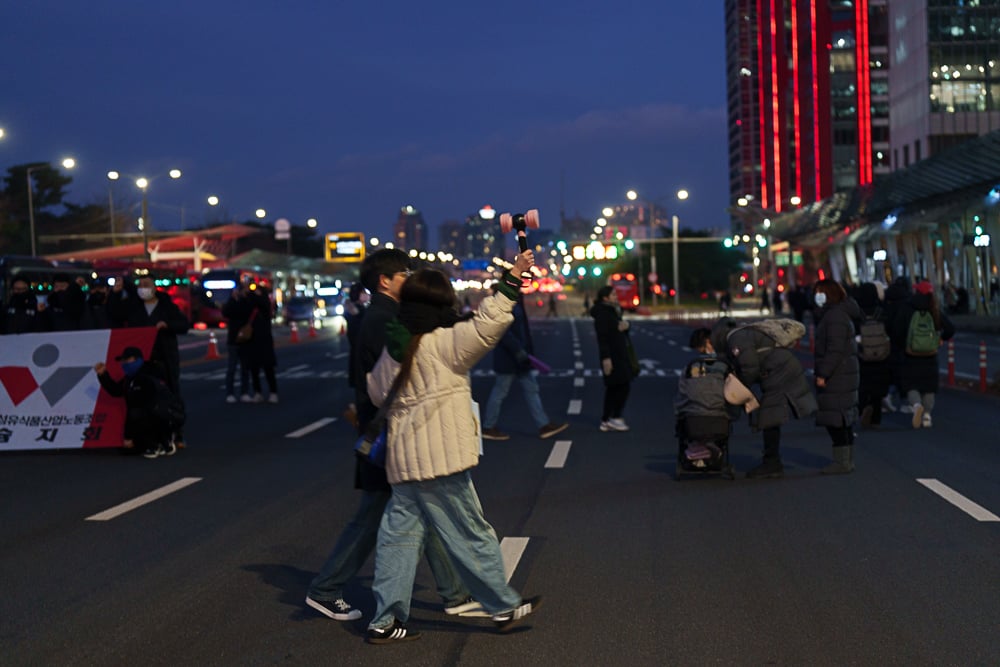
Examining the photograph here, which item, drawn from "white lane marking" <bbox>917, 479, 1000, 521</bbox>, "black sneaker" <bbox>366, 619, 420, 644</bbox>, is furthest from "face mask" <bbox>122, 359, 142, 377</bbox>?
"black sneaker" <bbox>366, 619, 420, 644</bbox>

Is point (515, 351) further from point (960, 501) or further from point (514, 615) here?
point (514, 615)

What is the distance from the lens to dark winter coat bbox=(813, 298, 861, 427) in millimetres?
11555

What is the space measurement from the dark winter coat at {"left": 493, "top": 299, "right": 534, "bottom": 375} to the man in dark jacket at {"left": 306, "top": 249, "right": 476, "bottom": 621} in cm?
848

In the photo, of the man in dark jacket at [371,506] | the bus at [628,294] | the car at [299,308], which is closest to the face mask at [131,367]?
the man in dark jacket at [371,506]

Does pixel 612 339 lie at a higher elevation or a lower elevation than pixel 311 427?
higher

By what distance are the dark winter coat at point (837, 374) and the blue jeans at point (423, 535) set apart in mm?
6252

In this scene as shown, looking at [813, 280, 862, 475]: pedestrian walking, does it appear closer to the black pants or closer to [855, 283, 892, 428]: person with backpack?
[855, 283, 892, 428]: person with backpack

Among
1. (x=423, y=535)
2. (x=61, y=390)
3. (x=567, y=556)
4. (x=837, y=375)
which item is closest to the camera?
(x=423, y=535)

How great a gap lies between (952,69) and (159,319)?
3137 inches

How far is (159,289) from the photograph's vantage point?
15.4 meters

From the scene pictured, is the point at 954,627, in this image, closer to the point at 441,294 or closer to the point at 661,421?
the point at 441,294

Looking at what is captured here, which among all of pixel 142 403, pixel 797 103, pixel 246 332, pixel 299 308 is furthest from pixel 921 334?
pixel 797 103

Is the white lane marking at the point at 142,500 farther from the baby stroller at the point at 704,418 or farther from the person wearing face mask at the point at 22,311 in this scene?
the person wearing face mask at the point at 22,311

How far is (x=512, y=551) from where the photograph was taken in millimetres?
8281
